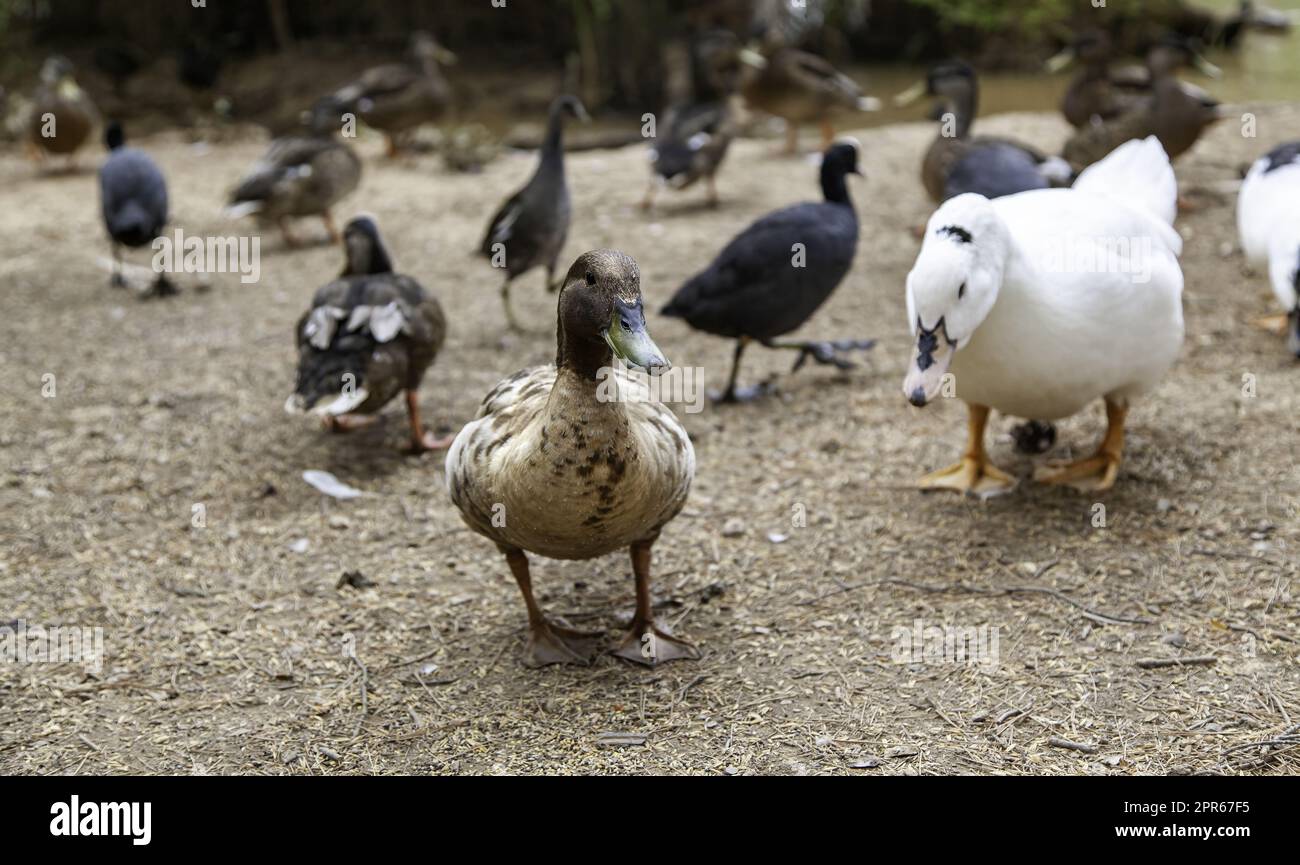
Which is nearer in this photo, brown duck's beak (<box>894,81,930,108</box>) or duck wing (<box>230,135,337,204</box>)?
duck wing (<box>230,135,337,204</box>)

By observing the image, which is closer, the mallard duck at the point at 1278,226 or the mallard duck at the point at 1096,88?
the mallard duck at the point at 1278,226

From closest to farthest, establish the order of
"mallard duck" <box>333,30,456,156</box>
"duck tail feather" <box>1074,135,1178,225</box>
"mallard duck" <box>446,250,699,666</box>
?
"mallard duck" <box>446,250,699,666</box> → "duck tail feather" <box>1074,135,1178,225</box> → "mallard duck" <box>333,30,456,156</box>

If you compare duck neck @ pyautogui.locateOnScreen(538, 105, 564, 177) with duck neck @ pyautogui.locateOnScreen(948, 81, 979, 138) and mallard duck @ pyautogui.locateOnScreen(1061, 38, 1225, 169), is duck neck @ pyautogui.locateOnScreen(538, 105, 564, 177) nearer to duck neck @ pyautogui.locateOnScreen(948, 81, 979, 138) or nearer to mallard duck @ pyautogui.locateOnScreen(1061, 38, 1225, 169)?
duck neck @ pyautogui.locateOnScreen(948, 81, 979, 138)

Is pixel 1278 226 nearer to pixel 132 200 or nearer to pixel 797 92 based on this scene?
pixel 797 92

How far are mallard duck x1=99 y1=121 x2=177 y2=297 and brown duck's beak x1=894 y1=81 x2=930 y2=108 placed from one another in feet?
20.2

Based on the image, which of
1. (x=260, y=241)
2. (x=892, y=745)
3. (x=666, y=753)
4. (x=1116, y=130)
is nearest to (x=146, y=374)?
(x=260, y=241)

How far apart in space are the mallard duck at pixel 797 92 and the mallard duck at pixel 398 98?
2977mm

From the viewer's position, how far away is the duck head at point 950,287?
12.6ft

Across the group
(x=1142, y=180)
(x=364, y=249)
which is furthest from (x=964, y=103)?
(x=364, y=249)

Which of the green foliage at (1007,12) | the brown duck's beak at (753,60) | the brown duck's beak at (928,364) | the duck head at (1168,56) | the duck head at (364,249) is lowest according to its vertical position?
the duck head at (364,249)

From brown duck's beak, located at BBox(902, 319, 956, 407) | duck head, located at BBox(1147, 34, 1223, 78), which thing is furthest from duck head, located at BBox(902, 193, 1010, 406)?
duck head, located at BBox(1147, 34, 1223, 78)

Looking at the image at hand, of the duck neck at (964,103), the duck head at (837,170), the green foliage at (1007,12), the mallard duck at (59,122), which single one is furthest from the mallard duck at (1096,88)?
the mallard duck at (59,122)

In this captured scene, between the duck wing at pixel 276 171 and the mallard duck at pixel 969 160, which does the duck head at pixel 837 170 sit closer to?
the mallard duck at pixel 969 160

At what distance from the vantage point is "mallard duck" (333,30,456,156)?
1083 centimetres
